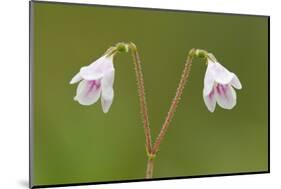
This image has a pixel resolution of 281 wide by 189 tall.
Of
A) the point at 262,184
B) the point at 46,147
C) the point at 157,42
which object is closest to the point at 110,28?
the point at 157,42

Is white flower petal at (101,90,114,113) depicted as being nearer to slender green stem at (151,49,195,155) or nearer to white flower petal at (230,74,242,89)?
slender green stem at (151,49,195,155)

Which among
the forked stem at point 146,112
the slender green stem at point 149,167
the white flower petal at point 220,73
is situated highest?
the white flower petal at point 220,73

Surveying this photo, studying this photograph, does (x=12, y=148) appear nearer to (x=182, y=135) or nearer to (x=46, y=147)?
(x=46, y=147)

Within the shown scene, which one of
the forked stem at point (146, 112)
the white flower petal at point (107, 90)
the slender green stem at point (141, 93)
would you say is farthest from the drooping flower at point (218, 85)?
the white flower petal at point (107, 90)

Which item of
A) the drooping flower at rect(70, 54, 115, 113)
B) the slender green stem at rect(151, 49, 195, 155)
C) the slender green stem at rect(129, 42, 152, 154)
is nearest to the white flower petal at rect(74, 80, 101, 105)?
the drooping flower at rect(70, 54, 115, 113)

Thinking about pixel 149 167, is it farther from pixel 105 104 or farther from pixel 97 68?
pixel 97 68

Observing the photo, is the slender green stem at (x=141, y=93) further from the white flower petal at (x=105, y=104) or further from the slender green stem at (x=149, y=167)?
the white flower petal at (x=105, y=104)

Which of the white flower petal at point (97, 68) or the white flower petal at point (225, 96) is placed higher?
the white flower petal at point (97, 68)
